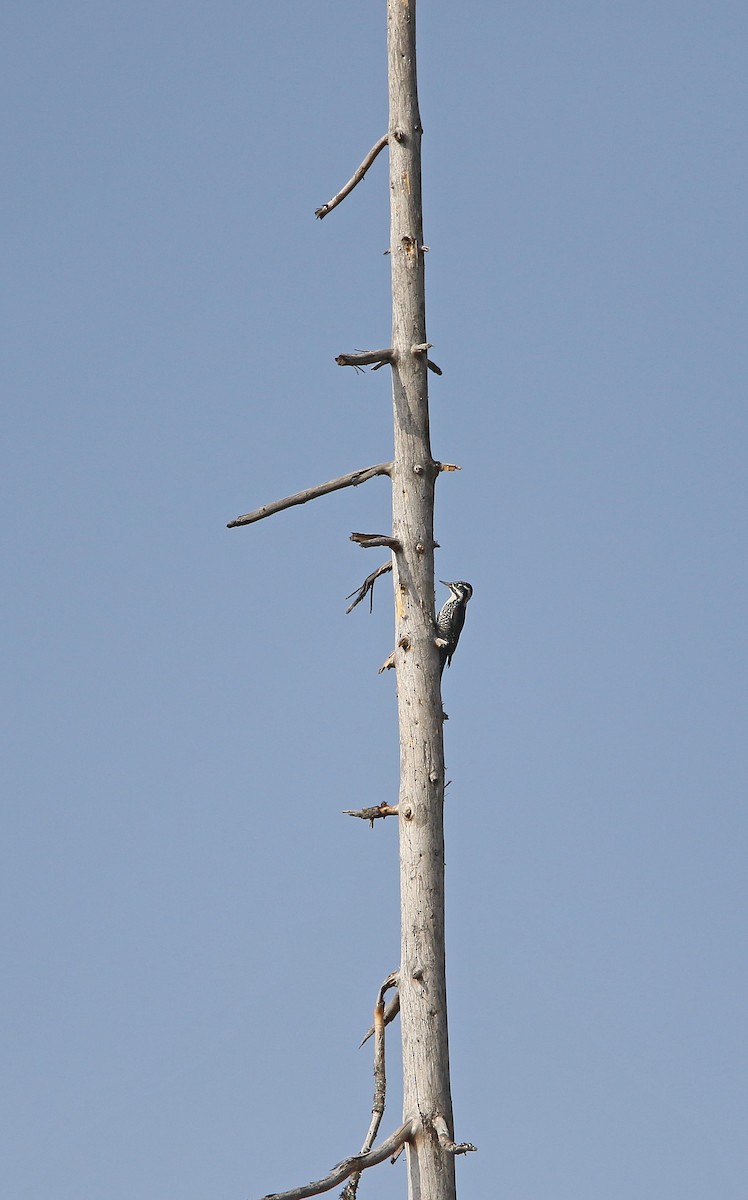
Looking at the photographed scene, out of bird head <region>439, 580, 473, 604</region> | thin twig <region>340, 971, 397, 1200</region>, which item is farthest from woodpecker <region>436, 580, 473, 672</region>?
thin twig <region>340, 971, 397, 1200</region>

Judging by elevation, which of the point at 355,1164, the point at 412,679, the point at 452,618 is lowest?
the point at 355,1164

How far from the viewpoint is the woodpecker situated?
10.5 m

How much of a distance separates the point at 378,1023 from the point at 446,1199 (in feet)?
4.01

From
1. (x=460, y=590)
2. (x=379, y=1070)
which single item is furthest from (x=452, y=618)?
(x=379, y=1070)

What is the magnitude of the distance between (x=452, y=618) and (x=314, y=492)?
3.94 feet

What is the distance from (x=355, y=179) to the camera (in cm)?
1124

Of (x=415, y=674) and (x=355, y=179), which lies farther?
(x=355, y=179)

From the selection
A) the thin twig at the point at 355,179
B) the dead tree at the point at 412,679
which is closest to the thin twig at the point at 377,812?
the dead tree at the point at 412,679

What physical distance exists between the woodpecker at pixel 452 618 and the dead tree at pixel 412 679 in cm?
12

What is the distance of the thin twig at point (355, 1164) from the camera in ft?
28.4

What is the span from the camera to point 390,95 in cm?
1123

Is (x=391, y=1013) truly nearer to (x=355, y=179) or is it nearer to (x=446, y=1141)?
(x=446, y=1141)

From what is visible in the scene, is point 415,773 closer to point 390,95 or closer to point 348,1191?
point 348,1191

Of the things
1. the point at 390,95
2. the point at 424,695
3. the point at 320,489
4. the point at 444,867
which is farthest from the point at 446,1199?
the point at 390,95
